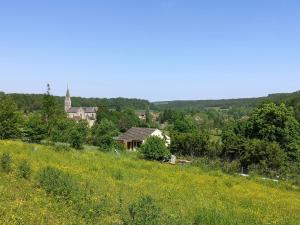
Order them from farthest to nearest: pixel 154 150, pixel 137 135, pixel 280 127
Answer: pixel 137 135 < pixel 280 127 < pixel 154 150

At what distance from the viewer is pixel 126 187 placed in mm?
16094

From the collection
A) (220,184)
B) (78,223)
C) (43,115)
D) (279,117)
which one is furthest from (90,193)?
(43,115)

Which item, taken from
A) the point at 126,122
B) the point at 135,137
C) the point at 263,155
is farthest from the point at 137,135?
the point at 263,155

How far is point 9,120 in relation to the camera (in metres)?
53.8

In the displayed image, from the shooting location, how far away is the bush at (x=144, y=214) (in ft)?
25.7

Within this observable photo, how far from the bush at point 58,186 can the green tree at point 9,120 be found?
43.2 metres

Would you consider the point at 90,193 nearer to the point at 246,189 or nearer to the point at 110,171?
the point at 110,171

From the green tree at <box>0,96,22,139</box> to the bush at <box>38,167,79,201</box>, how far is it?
43157mm

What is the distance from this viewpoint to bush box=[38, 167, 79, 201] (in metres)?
10.9

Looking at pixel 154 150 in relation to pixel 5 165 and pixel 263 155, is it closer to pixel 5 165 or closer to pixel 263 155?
pixel 263 155

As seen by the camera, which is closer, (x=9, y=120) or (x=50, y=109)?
(x=9, y=120)

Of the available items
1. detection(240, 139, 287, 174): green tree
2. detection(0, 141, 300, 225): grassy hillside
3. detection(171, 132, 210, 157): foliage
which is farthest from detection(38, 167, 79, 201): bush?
detection(171, 132, 210, 157): foliage

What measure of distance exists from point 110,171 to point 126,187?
5.16 m

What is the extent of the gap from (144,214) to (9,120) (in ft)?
163
